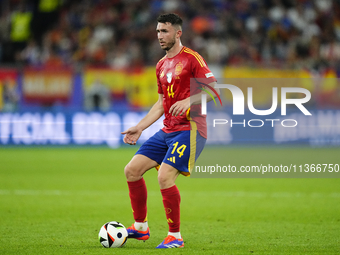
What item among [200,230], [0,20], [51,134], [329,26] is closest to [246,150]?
[51,134]

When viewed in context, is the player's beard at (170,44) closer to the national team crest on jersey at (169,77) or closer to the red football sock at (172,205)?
the national team crest on jersey at (169,77)

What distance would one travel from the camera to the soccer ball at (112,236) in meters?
5.07

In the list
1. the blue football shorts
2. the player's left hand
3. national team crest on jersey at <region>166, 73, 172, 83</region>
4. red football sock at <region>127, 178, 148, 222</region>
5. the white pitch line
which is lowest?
the white pitch line

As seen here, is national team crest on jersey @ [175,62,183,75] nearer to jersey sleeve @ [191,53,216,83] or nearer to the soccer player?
the soccer player

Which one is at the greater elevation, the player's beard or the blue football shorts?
the player's beard

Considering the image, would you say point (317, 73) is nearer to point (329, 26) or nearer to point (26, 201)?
point (329, 26)

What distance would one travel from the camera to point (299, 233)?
19.2ft

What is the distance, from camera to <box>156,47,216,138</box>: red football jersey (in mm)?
5020

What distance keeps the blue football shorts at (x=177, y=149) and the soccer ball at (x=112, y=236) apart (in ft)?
2.53

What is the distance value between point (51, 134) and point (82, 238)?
1058cm

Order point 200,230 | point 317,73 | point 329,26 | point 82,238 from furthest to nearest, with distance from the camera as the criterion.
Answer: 1. point 329,26
2. point 317,73
3. point 200,230
4. point 82,238

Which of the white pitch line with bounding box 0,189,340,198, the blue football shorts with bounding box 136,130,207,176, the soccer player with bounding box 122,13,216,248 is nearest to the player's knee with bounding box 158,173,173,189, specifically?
the soccer player with bounding box 122,13,216,248

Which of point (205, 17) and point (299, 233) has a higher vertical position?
point (205, 17)

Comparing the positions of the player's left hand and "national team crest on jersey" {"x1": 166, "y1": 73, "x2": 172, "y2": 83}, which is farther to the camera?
"national team crest on jersey" {"x1": 166, "y1": 73, "x2": 172, "y2": 83}
